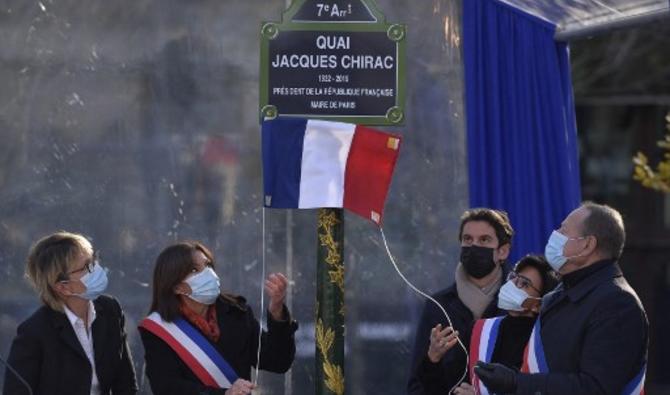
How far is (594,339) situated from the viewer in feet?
18.8

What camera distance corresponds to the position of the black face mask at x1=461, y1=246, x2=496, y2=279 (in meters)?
A: 6.84

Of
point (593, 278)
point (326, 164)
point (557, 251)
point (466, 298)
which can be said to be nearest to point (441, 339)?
point (466, 298)

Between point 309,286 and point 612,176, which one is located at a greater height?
point 612,176

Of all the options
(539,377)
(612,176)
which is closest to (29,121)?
(539,377)

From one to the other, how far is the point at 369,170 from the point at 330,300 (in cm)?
60

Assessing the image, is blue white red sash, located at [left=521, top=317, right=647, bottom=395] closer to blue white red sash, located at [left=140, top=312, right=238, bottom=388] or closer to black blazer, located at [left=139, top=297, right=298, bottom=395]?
black blazer, located at [left=139, top=297, right=298, bottom=395]

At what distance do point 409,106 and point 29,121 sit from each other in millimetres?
1851

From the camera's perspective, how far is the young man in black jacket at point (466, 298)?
6812 mm

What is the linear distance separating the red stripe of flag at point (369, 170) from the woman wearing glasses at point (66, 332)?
44.6 inches

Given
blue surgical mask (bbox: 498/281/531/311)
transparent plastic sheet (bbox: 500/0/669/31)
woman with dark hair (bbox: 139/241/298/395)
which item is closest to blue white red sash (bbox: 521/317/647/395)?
blue surgical mask (bbox: 498/281/531/311)

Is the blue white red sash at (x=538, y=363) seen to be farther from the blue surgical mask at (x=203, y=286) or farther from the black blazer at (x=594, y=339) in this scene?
the blue surgical mask at (x=203, y=286)

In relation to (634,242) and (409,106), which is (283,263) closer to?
(409,106)

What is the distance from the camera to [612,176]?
11234 mm

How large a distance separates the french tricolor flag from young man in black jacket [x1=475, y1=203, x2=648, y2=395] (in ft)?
3.65
